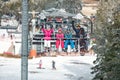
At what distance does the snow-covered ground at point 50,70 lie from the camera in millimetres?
13819

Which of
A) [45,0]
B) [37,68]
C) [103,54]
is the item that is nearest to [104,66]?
[103,54]

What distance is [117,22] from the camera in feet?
31.0

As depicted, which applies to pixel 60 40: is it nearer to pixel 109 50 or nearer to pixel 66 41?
pixel 66 41

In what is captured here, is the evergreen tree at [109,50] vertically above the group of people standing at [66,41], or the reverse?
the evergreen tree at [109,50]

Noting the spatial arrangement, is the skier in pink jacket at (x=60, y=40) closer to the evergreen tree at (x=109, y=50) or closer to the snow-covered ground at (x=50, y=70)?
the snow-covered ground at (x=50, y=70)

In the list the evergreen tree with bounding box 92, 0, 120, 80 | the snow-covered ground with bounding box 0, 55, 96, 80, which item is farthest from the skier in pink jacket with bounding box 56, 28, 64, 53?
the evergreen tree with bounding box 92, 0, 120, 80

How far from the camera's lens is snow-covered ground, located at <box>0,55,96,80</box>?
13.8m

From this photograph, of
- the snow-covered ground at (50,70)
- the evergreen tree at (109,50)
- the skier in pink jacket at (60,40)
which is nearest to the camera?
the evergreen tree at (109,50)

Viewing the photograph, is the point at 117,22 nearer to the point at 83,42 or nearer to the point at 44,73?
the point at 44,73

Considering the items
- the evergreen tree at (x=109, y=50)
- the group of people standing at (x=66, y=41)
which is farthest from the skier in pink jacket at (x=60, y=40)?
the evergreen tree at (x=109, y=50)

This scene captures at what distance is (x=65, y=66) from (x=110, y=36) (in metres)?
7.81

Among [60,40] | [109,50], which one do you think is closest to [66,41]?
[60,40]

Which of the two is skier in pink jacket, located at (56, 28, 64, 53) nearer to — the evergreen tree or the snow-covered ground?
the snow-covered ground

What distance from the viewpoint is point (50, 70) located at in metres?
15.7
